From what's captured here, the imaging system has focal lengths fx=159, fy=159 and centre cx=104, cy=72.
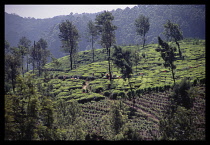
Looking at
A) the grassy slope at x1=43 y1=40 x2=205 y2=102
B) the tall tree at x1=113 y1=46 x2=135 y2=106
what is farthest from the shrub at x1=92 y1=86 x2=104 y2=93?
the tall tree at x1=113 y1=46 x2=135 y2=106

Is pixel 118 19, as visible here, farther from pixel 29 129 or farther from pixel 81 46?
pixel 29 129

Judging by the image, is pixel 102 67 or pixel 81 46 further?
pixel 81 46

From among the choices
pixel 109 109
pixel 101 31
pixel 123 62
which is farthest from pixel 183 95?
pixel 101 31

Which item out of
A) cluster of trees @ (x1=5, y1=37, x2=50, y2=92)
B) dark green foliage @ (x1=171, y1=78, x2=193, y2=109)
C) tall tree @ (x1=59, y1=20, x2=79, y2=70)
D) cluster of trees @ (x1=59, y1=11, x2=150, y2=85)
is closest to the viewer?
dark green foliage @ (x1=171, y1=78, x2=193, y2=109)

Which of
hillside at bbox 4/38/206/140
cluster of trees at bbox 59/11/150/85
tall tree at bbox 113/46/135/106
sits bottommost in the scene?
hillside at bbox 4/38/206/140

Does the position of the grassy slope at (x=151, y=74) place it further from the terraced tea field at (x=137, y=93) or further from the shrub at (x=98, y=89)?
the shrub at (x=98, y=89)

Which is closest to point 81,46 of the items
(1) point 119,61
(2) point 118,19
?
(2) point 118,19

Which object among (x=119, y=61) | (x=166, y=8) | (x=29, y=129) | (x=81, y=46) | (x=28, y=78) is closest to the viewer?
(x=29, y=129)

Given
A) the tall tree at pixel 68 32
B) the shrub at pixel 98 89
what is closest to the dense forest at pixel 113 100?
the shrub at pixel 98 89

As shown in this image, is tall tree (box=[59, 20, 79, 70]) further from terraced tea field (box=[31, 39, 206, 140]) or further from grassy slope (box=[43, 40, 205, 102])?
terraced tea field (box=[31, 39, 206, 140])

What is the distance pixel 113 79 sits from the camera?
4022 cm

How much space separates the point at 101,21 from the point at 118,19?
157 meters
